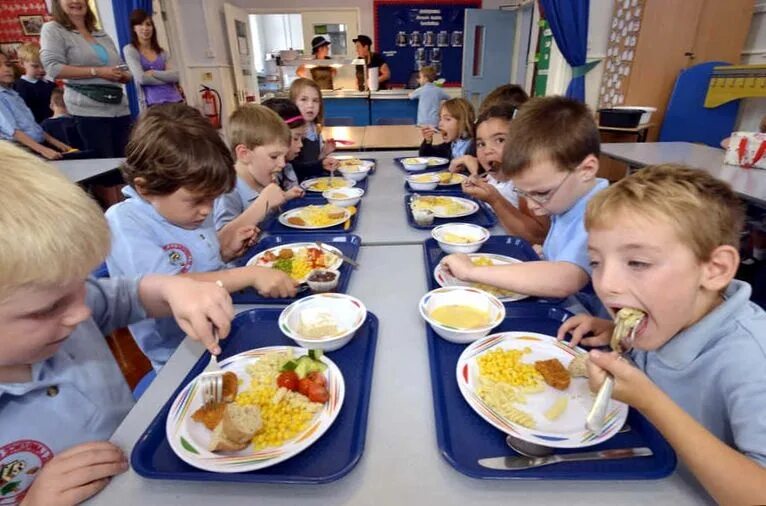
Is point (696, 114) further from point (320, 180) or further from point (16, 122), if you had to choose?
point (16, 122)

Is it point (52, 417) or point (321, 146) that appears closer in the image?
point (52, 417)

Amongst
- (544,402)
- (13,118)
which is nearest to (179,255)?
(544,402)

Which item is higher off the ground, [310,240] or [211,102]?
[211,102]

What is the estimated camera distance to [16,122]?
12.3 ft

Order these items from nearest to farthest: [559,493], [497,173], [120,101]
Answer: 1. [559,493]
2. [497,173]
3. [120,101]

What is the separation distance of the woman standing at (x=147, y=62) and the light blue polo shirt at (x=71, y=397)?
4.34 metres

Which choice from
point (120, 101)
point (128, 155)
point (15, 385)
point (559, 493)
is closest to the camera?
point (559, 493)

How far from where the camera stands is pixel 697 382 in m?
0.79

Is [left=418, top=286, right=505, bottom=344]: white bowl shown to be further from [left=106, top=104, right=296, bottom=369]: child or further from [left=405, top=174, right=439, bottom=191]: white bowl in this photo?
[left=405, top=174, right=439, bottom=191]: white bowl

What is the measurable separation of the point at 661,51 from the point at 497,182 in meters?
3.81

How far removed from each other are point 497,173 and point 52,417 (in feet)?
6.96

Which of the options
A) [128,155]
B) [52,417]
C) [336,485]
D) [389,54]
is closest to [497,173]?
[128,155]

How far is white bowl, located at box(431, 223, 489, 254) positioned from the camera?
1467mm

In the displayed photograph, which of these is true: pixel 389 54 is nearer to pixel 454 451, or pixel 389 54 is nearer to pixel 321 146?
pixel 321 146
